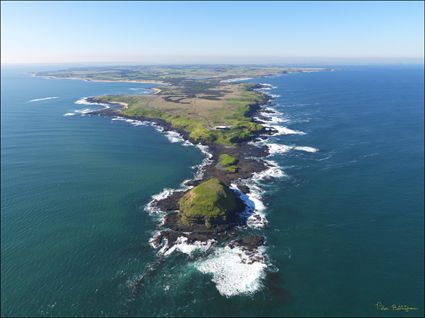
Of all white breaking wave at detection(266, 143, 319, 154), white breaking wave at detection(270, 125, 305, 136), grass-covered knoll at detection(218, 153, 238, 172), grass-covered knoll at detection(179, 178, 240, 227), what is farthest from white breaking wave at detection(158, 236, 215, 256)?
white breaking wave at detection(270, 125, 305, 136)

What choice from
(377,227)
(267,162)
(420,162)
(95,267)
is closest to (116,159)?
(267,162)

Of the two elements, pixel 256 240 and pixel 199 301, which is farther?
pixel 256 240

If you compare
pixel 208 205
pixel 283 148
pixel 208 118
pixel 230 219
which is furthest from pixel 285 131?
pixel 208 205

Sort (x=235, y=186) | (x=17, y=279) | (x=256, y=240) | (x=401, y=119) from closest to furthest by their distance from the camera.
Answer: (x=17, y=279)
(x=256, y=240)
(x=235, y=186)
(x=401, y=119)

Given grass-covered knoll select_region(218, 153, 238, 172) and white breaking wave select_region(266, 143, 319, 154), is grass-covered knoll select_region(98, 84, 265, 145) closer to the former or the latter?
white breaking wave select_region(266, 143, 319, 154)

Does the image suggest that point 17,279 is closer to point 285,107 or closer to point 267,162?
point 267,162

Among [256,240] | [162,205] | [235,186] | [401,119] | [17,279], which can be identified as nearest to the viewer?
[17,279]
